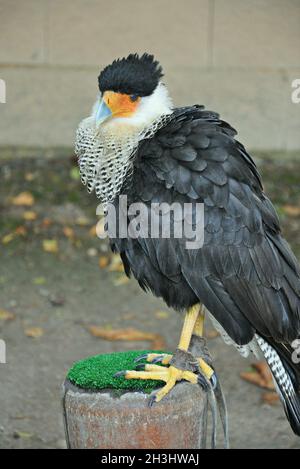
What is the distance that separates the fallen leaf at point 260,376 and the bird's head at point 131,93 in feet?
7.56

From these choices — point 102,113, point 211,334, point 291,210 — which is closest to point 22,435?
point 211,334

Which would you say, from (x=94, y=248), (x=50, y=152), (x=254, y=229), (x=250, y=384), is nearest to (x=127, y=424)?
(x=254, y=229)

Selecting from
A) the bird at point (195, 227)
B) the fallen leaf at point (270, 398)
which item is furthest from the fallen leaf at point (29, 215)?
the bird at point (195, 227)

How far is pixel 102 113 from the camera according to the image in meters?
3.81

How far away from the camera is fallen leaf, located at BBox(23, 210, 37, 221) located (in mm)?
7289

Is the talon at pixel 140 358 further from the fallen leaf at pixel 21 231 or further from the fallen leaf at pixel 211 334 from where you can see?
the fallen leaf at pixel 21 231

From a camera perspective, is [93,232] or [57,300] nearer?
[57,300]

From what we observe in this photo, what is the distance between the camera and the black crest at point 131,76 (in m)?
3.77

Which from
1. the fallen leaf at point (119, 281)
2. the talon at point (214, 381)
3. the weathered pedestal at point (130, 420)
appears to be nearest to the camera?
the weathered pedestal at point (130, 420)

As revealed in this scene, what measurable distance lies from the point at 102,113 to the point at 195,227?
70cm

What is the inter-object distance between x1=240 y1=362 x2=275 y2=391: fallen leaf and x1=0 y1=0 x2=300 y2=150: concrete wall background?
3.18m

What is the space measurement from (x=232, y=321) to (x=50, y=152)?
4859 mm

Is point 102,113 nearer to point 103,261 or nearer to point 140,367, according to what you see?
point 140,367

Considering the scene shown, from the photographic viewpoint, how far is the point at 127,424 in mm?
3543
